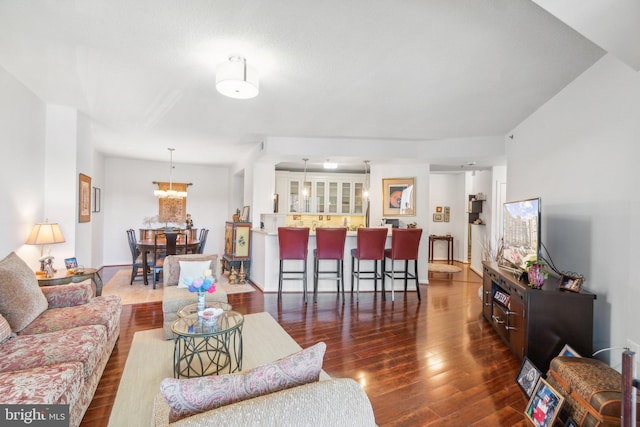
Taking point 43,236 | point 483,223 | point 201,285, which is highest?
point 483,223

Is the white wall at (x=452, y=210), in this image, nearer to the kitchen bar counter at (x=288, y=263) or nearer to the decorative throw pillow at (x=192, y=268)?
the kitchen bar counter at (x=288, y=263)

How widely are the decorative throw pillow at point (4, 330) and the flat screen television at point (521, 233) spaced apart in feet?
13.1

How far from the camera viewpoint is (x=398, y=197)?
5.84 meters

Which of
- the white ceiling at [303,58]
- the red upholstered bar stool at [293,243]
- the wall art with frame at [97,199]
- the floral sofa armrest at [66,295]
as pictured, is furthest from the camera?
the wall art with frame at [97,199]

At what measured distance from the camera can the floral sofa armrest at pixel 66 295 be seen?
8.78 feet

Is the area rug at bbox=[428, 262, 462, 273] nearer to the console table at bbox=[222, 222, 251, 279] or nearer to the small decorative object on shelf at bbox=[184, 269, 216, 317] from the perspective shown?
the console table at bbox=[222, 222, 251, 279]

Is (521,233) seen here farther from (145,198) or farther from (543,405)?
(145,198)

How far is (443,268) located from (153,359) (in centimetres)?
617

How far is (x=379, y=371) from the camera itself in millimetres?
2510

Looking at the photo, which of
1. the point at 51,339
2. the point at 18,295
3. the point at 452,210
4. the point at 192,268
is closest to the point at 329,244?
the point at 192,268

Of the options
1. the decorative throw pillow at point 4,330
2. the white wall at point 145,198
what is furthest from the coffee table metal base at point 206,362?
the white wall at point 145,198

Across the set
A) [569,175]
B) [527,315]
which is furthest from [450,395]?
[569,175]

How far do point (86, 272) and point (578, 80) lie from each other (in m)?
5.26

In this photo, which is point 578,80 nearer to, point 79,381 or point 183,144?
point 79,381
